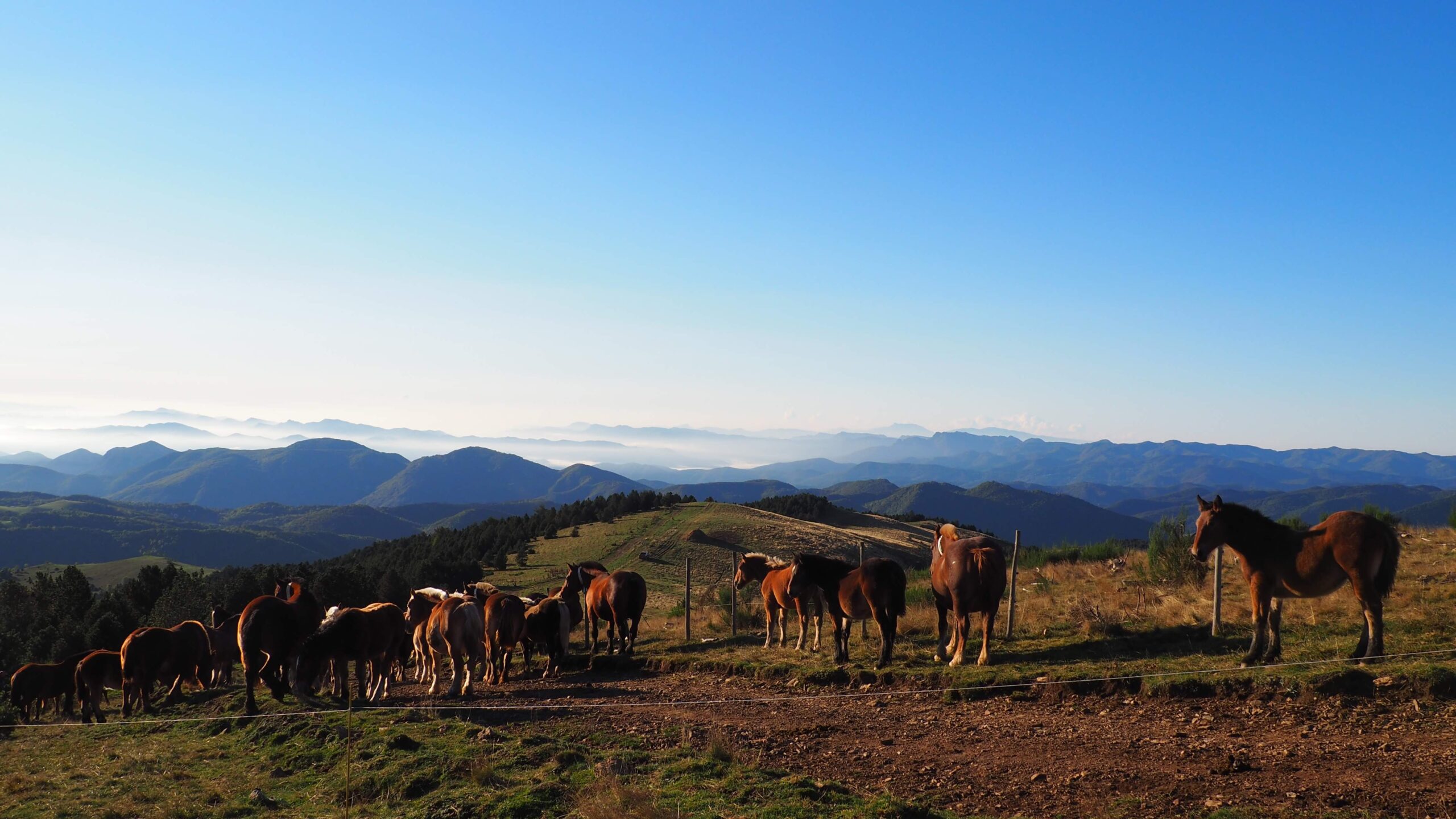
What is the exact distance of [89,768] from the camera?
1241cm

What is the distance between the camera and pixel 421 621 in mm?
20094

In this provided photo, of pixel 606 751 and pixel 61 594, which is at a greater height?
pixel 606 751

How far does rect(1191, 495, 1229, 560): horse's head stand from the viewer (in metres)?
12.5

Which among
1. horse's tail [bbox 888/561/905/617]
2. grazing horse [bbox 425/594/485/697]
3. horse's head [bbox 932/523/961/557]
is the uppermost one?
horse's head [bbox 932/523/961/557]

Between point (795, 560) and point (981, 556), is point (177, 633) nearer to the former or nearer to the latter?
point (795, 560)

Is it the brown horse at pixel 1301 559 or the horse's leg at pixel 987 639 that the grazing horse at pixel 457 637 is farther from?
the brown horse at pixel 1301 559

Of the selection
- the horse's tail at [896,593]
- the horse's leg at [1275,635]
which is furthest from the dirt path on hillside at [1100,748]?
the horse's tail at [896,593]

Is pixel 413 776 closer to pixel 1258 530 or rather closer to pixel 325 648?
pixel 325 648

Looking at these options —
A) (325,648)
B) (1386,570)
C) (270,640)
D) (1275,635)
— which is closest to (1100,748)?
(1275,635)

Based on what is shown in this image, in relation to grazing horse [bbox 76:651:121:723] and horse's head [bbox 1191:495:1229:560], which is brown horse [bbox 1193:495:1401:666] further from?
grazing horse [bbox 76:651:121:723]

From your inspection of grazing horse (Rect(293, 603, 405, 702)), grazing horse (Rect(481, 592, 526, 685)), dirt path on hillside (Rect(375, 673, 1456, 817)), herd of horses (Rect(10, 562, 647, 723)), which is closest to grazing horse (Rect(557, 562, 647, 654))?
herd of horses (Rect(10, 562, 647, 723))

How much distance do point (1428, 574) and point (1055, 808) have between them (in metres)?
14.1

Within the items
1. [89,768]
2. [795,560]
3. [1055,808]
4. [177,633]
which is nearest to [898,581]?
[795,560]

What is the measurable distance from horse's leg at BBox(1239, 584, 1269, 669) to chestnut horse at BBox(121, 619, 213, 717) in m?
19.2
